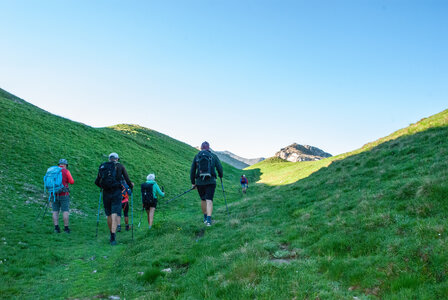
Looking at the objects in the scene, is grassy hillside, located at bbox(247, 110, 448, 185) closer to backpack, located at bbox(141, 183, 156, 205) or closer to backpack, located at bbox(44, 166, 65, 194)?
backpack, located at bbox(141, 183, 156, 205)

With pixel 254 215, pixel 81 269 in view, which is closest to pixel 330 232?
pixel 254 215

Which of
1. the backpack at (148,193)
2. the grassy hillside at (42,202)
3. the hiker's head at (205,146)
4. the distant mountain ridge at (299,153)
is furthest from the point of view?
the distant mountain ridge at (299,153)

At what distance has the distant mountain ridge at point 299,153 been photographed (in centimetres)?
10214

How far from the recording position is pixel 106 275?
25.5 feet

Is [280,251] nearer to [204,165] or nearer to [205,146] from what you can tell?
[204,165]

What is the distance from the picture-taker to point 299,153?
349ft

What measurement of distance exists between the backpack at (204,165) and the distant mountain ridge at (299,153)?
303 ft

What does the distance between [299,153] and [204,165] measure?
98539mm

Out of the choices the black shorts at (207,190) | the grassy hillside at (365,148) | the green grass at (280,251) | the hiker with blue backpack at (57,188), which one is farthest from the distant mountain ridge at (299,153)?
the hiker with blue backpack at (57,188)

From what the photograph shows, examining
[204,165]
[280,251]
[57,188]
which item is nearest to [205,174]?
[204,165]

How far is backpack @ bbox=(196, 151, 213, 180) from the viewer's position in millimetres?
12000

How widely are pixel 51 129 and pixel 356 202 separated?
114 feet

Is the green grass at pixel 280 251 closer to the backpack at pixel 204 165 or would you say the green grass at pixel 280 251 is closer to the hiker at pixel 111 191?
the hiker at pixel 111 191

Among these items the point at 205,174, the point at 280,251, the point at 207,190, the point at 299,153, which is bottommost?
the point at 280,251
